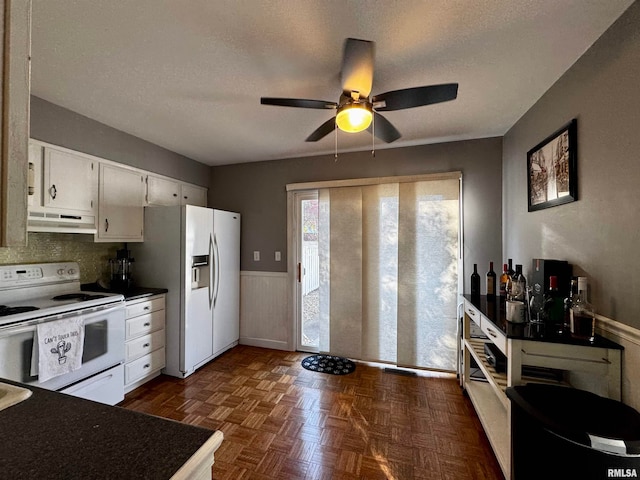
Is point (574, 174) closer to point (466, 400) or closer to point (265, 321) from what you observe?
point (466, 400)

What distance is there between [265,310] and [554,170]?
313cm

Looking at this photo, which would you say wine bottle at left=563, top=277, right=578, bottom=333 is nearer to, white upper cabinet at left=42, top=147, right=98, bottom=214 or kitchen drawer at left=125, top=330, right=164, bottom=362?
kitchen drawer at left=125, top=330, right=164, bottom=362

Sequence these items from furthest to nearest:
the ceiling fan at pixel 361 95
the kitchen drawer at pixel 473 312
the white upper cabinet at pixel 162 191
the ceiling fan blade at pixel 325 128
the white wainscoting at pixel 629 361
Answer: the white upper cabinet at pixel 162 191
the kitchen drawer at pixel 473 312
the ceiling fan blade at pixel 325 128
the ceiling fan at pixel 361 95
the white wainscoting at pixel 629 361

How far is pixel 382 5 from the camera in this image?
4.20 ft

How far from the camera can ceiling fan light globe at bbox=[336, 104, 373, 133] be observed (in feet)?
5.14

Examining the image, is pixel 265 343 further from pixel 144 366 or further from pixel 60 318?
pixel 60 318

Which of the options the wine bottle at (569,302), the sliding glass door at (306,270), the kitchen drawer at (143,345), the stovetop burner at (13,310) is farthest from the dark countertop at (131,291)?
the wine bottle at (569,302)

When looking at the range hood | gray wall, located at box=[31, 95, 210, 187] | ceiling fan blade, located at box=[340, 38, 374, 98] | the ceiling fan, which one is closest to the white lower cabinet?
the range hood

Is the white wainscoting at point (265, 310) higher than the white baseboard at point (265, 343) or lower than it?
higher

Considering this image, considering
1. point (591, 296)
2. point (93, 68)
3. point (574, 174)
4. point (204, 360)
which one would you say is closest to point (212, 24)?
point (93, 68)

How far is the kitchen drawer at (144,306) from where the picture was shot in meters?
2.49

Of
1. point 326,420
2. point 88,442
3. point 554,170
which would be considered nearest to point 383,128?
point 554,170

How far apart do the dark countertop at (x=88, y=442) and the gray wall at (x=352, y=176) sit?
278 centimetres

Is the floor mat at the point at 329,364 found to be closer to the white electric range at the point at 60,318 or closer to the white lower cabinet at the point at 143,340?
the white lower cabinet at the point at 143,340
